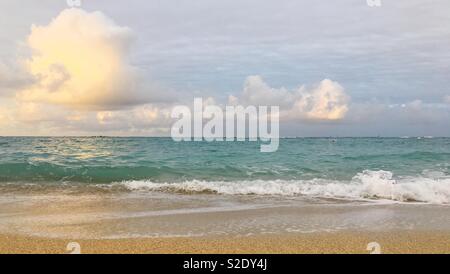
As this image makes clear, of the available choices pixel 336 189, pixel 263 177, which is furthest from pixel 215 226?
pixel 263 177

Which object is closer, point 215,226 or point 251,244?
point 251,244

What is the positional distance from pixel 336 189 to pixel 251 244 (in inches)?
357

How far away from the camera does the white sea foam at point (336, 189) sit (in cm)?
1472

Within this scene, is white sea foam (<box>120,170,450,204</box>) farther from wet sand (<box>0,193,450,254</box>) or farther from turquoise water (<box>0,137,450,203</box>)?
wet sand (<box>0,193,450,254</box>)

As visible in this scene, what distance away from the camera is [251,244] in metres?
7.76

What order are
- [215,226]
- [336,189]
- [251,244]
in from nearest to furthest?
[251,244], [215,226], [336,189]

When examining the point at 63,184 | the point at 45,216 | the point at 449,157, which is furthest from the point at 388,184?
the point at 449,157

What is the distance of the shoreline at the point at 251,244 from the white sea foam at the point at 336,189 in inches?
252

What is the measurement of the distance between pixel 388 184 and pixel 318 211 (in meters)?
5.21

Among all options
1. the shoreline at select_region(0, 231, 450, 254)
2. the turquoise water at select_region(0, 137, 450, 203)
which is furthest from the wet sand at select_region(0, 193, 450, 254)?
the turquoise water at select_region(0, 137, 450, 203)

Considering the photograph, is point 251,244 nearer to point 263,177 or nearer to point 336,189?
point 336,189

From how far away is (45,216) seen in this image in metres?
10.5

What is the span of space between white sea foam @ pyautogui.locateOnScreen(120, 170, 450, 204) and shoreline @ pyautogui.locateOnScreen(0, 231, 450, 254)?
6.41 meters
